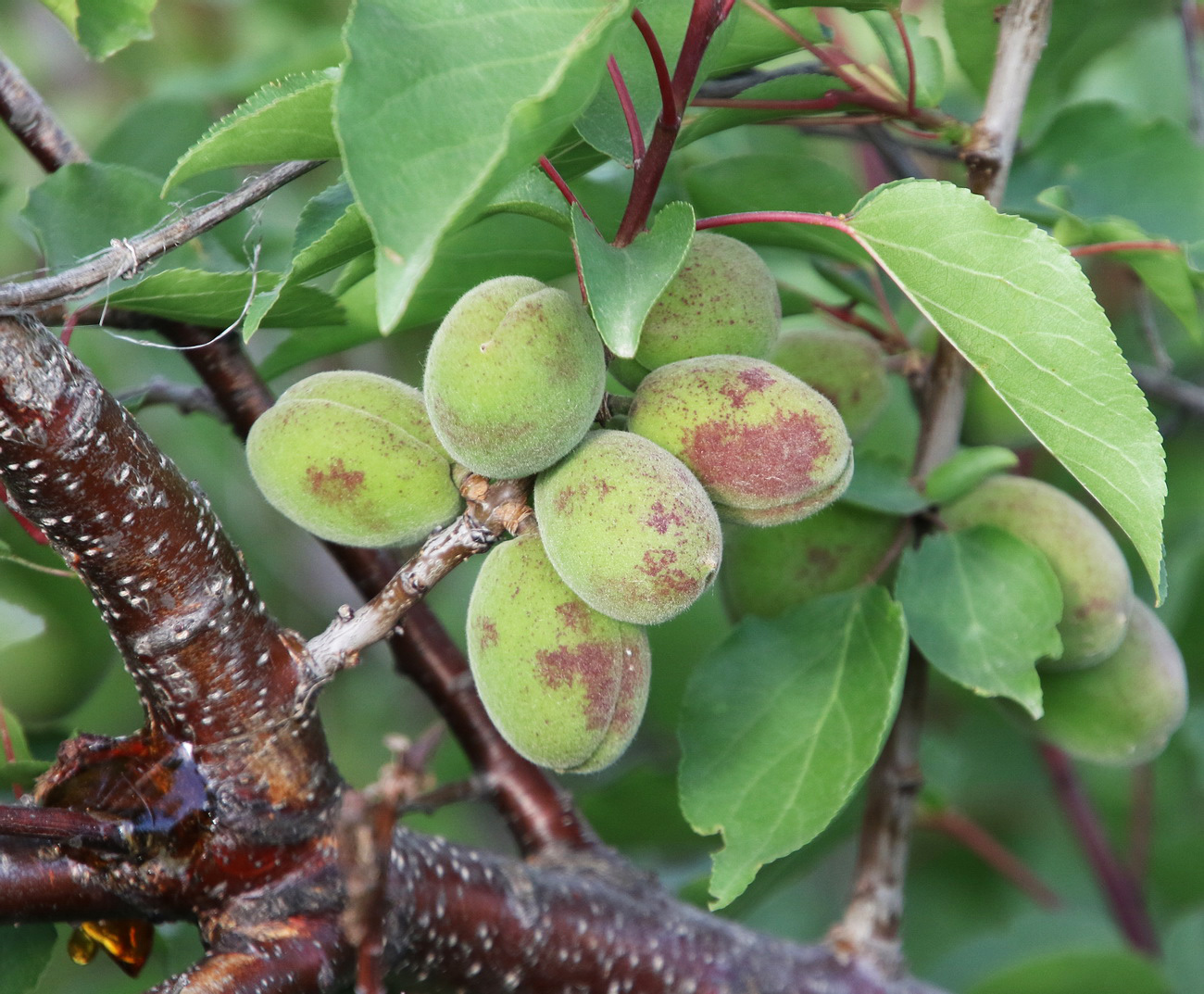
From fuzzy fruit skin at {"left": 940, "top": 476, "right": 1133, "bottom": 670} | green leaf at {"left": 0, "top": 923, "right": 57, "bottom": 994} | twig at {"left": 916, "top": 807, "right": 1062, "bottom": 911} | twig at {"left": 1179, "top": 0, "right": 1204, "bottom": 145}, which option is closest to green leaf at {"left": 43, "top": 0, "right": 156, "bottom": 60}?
green leaf at {"left": 0, "top": 923, "right": 57, "bottom": 994}

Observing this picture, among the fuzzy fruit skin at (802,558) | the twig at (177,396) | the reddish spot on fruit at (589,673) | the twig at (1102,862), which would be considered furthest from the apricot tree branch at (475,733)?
the twig at (1102,862)

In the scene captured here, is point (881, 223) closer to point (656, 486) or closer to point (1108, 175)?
point (656, 486)

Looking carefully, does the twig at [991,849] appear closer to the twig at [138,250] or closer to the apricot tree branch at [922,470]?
the apricot tree branch at [922,470]

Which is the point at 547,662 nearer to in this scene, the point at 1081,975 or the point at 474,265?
the point at 474,265

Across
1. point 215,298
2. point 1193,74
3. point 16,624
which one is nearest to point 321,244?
point 215,298

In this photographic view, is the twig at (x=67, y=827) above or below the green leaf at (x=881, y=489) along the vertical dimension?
above

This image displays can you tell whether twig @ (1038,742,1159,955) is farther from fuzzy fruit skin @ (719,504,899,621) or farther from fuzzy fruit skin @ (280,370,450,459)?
fuzzy fruit skin @ (280,370,450,459)

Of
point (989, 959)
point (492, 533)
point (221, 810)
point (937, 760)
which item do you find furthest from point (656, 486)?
point (989, 959)
